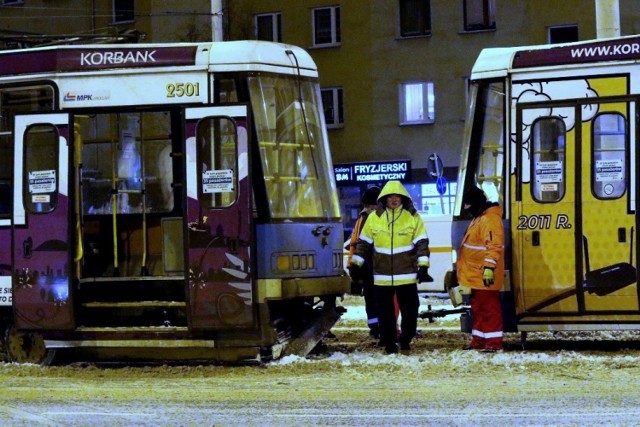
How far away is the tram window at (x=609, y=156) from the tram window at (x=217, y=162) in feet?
11.8

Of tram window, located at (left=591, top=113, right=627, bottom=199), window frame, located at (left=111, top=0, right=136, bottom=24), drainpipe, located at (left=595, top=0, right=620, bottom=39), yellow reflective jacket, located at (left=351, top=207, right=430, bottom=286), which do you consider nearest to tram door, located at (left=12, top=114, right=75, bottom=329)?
yellow reflective jacket, located at (left=351, top=207, right=430, bottom=286)

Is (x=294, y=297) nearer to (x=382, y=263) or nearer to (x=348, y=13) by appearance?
(x=382, y=263)

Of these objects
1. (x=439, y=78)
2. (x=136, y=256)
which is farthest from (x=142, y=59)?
(x=439, y=78)

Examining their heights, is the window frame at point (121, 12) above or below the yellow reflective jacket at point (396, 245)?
above

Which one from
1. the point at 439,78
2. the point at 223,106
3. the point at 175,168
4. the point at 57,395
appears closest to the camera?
the point at 57,395

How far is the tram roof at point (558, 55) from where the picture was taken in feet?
42.2

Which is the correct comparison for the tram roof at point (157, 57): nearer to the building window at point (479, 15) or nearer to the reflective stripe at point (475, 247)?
the reflective stripe at point (475, 247)

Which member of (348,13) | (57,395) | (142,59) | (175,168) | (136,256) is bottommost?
(57,395)

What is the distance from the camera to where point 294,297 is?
1256 centimetres

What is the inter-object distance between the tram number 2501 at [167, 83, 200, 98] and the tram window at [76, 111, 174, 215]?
100 centimetres

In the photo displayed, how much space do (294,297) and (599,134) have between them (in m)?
3.46

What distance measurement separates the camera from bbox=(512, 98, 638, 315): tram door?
42.4 ft

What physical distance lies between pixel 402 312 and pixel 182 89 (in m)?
3.24

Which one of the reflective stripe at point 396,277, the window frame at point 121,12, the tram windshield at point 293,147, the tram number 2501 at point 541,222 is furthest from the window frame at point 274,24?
the tram number 2501 at point 541,222
